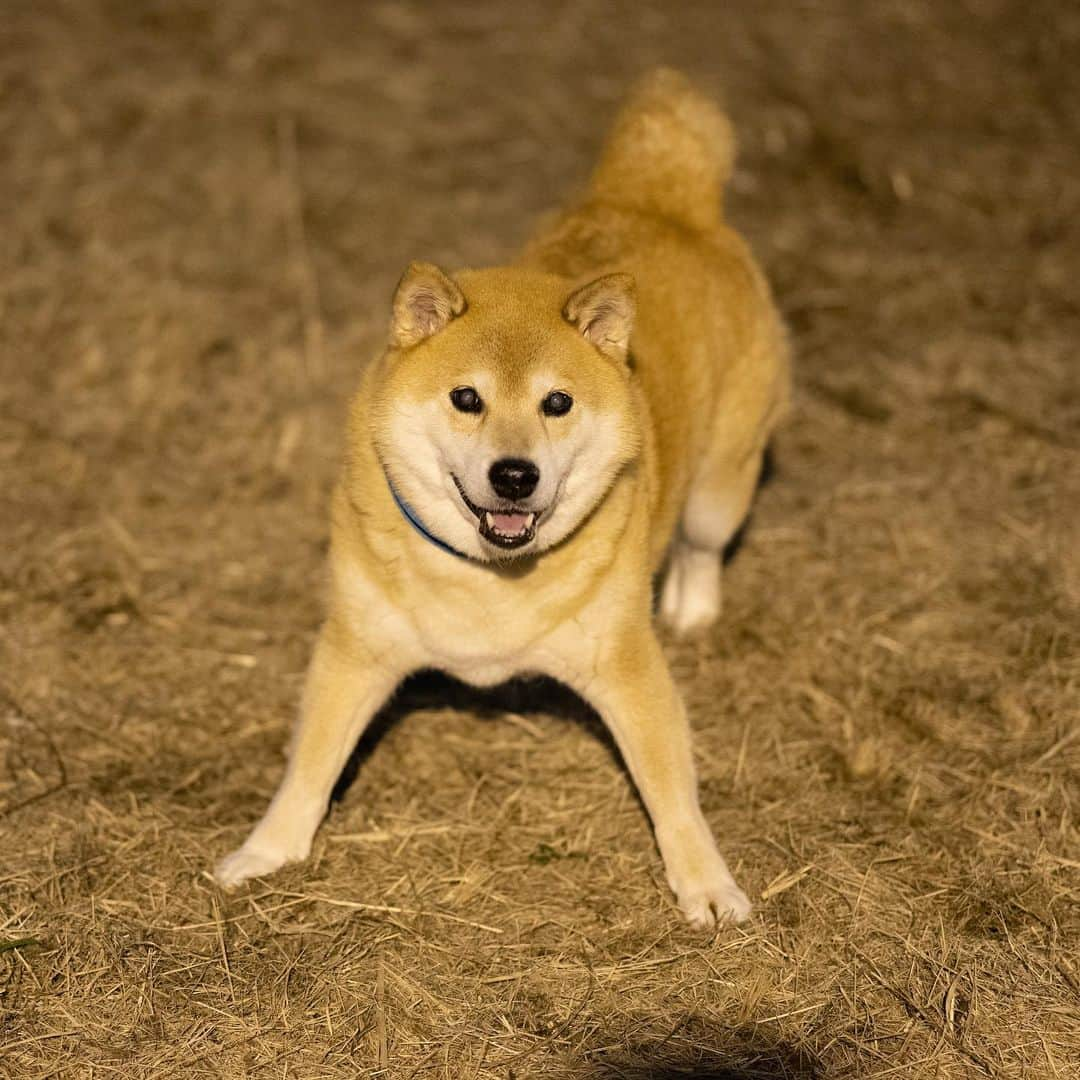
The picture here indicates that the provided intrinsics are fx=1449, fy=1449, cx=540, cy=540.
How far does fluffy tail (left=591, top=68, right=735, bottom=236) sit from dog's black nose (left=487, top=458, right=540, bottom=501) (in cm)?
176

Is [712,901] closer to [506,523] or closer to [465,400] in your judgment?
[506,523]

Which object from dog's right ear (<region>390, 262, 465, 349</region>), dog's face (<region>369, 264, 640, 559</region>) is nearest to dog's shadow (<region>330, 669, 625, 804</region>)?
dog's face (<region>369, 264, 640, 559</region>)

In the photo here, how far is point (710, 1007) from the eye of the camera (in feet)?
12.5

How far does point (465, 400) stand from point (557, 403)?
0.25m

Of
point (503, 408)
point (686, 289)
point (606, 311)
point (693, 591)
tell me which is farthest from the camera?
point (693, 591)

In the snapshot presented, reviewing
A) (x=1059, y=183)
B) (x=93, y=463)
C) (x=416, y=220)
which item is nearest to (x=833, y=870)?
(x=93, y=463)

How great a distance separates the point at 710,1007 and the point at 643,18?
8.78 m

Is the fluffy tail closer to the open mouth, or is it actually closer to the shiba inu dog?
the shiba inu dog

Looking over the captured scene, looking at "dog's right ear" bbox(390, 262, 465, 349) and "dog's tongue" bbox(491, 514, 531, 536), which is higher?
"dog's right ear" bbox(390, 262, 465, 349)

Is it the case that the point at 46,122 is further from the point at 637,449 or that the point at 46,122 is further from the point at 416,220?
the point at 637,449

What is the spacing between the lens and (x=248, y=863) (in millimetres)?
4266

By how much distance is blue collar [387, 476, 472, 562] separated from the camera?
4.00m

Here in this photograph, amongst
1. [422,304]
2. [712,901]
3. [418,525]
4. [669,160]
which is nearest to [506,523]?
[418,525]

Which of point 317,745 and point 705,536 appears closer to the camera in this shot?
point 317,745
